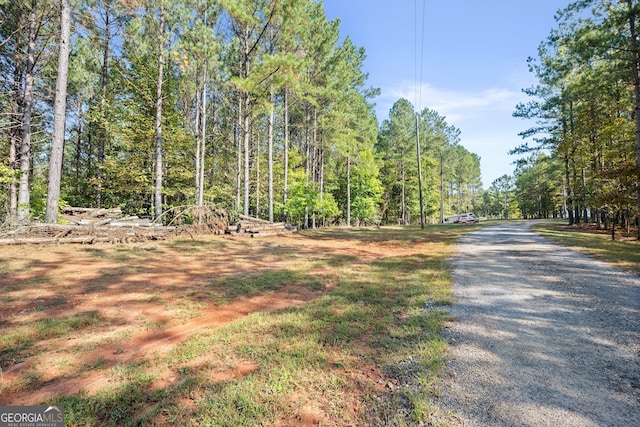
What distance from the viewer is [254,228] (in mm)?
14141

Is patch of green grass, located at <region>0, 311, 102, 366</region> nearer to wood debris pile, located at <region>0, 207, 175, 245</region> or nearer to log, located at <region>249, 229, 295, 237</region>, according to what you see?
wood debris pile, located at <region>0, 207, 175, 245</region>

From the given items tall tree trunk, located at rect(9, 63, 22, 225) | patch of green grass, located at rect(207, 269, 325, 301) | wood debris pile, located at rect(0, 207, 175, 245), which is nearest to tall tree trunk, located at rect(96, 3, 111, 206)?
tall tree trunk, located at rect(9, 63, 22, 225)

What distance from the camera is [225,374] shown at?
2680 mm

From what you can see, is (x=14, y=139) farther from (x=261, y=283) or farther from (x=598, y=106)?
(x=598, y=106)

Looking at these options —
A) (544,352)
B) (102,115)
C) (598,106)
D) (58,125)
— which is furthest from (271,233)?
(598,106)

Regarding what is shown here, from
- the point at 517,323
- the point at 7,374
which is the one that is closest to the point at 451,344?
the point at 517,323

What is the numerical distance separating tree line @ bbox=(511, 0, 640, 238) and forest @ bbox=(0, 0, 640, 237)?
90 millimetres

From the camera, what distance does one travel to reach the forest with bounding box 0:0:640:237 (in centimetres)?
1162

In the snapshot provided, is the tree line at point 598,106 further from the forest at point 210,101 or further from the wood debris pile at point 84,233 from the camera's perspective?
the wood debris pile at point 84,233

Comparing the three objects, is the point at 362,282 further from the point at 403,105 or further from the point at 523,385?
the point at 403,105

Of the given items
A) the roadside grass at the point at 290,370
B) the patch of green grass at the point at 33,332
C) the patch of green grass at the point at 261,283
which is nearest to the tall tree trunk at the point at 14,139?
the patch of green grass at the point at 33,332

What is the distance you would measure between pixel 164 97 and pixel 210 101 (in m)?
10.0

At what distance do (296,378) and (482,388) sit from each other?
1.73m

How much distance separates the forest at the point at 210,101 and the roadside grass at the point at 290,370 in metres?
10.4
